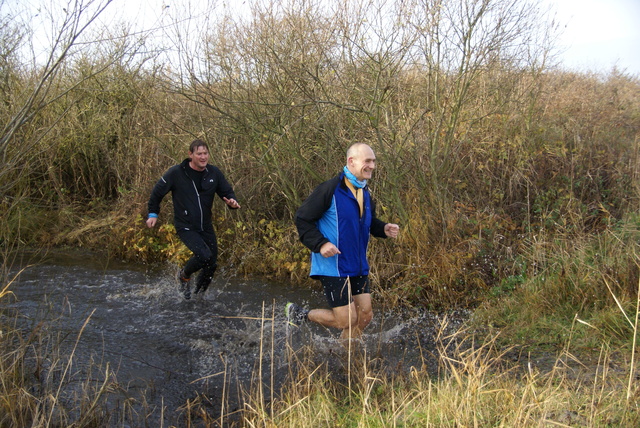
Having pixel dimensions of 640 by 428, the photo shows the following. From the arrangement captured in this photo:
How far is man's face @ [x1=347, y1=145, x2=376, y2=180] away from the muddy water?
1333mm

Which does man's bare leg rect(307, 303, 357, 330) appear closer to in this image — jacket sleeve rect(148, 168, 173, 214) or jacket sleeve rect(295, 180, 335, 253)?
jacket sleeve rect(295, 180, 335, 253)

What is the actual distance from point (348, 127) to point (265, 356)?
13.1ft

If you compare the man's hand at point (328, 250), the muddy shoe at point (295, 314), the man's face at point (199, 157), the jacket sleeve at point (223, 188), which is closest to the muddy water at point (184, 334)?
the muddy shoe at point (295, 314)

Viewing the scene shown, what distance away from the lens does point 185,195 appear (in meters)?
7.00

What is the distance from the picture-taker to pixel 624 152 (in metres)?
9.59

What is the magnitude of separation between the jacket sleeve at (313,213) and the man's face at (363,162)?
10.1 inches

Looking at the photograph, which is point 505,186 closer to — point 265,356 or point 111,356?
point 265,356

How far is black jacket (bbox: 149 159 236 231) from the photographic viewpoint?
697cm

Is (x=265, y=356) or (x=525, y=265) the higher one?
(x=525, y=265)

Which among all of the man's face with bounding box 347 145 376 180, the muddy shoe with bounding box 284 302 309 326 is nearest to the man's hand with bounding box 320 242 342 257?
the man's face with bounding box 347 145 376 180

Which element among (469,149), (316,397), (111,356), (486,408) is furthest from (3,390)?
(469,149)

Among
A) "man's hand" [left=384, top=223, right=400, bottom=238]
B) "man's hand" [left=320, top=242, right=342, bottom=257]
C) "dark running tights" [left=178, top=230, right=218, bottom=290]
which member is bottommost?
"dark running tights" [left=178, top=230, right=218, bottom=290]

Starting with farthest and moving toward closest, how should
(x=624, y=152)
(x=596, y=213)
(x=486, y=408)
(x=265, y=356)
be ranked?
(x=624, y=152) → (x=596, y=213) → (x=265, y=356) → (x=486, y=408)

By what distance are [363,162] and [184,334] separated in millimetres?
2981
